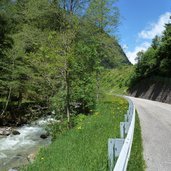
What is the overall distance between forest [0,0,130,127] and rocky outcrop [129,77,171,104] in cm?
812

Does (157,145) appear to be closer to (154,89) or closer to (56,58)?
(56,58)

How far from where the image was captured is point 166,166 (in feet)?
24.7

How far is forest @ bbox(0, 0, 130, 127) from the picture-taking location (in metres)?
17.9

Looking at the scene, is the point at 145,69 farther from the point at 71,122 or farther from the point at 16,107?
the point at 71,122

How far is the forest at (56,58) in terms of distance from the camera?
1788 cm

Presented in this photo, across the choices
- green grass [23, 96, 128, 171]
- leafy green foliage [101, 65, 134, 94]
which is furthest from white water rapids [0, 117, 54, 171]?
leafy green foliage [101, 65, 134, 94]

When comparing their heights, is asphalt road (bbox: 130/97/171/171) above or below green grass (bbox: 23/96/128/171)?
above

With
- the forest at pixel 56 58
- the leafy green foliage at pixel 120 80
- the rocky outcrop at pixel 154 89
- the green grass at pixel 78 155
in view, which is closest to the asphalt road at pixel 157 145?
the green grass at pixel 78 155

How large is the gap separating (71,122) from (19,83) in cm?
1170

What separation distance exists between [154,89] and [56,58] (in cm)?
2785

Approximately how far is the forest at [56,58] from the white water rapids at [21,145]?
4.51ft

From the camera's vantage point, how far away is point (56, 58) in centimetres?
1689

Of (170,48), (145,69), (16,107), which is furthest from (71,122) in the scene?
(145,69)

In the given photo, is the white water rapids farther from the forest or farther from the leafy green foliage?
the leafy green foliage
